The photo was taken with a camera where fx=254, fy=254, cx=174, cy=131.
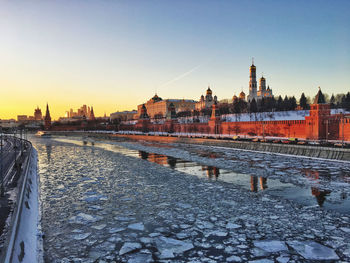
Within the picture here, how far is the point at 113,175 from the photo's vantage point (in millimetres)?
10422

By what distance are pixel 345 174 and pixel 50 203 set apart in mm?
10680

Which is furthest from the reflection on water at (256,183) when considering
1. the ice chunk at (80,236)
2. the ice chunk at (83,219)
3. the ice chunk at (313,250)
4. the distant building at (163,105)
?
the distant building at (163,105)

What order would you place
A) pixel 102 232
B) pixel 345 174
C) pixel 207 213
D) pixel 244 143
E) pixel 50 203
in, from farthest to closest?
pixel 244 143 → pixel 345 174 → pixel 50 203 → pixel 207 213 → pixel 102 232

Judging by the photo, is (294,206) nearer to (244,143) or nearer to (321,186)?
(321,186)

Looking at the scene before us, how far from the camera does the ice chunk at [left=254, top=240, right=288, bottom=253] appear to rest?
4.05m

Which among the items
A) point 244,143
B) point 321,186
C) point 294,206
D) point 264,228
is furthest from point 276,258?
point 244,143

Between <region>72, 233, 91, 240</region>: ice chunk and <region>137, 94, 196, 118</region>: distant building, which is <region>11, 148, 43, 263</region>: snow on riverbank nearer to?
<region>72, 233, 91, 240</region>: ice chunk

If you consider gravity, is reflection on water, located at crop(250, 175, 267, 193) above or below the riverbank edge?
below

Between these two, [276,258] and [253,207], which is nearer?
[276,258]

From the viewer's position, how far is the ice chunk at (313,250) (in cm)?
381

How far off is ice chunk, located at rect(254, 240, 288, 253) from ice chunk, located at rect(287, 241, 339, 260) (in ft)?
0.52

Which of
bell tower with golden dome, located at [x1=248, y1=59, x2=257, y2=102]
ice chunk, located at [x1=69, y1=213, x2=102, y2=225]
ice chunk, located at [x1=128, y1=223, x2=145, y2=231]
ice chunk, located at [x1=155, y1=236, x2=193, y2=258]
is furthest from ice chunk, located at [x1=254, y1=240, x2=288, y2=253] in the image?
bell tower with golden dome, located at [x1=248, y1=59, x2=257, y2=102]

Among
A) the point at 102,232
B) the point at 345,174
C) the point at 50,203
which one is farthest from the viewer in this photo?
the point at 345,174

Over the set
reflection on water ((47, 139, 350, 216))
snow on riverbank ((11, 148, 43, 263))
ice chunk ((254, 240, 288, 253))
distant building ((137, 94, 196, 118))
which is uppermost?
distant building ((137, 94, 196, 118))
